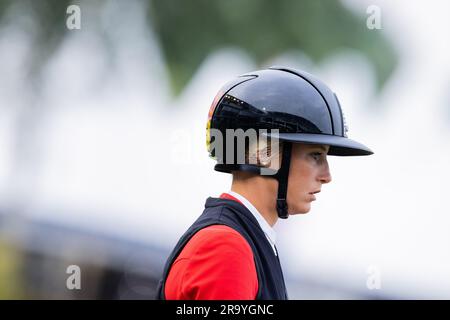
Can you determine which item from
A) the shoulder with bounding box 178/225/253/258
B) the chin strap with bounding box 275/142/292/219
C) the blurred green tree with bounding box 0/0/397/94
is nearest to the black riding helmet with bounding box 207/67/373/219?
the chin strap with bounding box 275/142/292/219

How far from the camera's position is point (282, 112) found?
12.3 ft

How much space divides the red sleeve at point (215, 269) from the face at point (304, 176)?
0.53 meters

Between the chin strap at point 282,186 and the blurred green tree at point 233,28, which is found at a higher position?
the blurred green tree at point 233,28

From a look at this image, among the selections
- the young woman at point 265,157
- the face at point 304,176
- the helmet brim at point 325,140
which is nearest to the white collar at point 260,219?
the young woman at point 265,157

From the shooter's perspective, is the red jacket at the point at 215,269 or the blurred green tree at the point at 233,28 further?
the blurred green tree at the point at 233,28

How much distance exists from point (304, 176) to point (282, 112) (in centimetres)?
30

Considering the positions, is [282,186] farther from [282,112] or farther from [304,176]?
[282,112]

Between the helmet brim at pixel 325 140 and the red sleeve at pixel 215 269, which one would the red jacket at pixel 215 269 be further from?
the helmet brim at pixel 325 140

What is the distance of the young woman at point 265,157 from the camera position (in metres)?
3.34

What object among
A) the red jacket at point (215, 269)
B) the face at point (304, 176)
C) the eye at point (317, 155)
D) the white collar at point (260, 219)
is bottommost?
the red jacket at point (215, 269)

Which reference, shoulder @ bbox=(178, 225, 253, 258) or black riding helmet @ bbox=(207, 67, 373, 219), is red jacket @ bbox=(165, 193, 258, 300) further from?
black riding helmet @ bbox=(207, 67, 373, 219)

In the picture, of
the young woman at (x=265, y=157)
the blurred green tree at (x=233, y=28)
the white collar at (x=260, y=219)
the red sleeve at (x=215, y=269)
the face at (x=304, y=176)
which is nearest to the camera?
the red sleeve at (x=215, y=269)

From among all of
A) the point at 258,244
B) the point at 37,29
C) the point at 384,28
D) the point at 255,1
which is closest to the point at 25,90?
the point at 37,29
